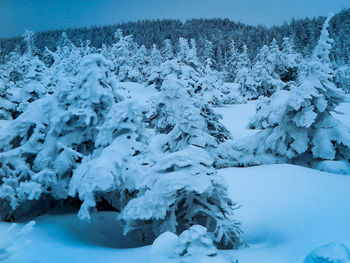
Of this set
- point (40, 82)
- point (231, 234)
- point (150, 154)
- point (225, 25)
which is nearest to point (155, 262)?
point (231, 234)

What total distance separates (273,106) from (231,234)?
22.5 ft

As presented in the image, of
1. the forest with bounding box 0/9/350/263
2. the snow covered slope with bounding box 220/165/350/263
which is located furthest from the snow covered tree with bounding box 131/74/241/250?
the snow covered slope with bounding box 220/165/350/263

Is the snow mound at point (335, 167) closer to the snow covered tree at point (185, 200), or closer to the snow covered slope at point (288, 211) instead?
the snow covered slope at point (288, 211)

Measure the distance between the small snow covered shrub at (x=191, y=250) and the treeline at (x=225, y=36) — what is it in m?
52.2

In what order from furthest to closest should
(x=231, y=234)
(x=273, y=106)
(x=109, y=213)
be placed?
(x=273, y=106) < (x=109, y=213) < (x=231, y=234)

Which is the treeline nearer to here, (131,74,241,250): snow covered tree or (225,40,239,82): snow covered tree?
(225,40,239,82): snow covered tree

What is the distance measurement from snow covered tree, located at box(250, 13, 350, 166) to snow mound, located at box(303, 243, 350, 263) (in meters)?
5.39

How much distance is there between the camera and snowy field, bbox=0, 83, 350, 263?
13.5ft

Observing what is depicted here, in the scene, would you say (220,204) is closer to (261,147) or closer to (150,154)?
(150,154)

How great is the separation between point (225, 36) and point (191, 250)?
11224 centimetres

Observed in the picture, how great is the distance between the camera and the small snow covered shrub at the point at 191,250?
2871 mm

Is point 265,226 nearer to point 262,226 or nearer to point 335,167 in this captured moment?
point 262,226

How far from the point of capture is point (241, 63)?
56.2 m

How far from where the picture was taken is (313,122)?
887 centimetres
